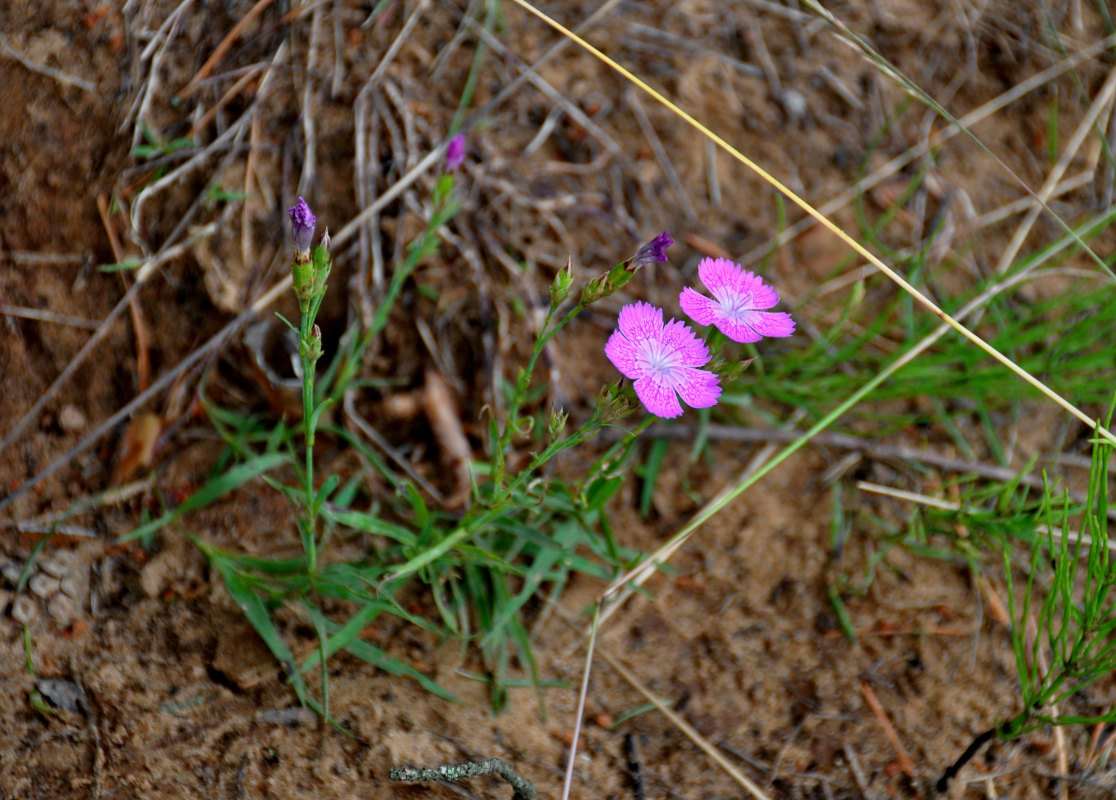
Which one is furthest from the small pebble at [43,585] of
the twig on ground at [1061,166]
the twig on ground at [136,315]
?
the twig on ground at [1061,166]

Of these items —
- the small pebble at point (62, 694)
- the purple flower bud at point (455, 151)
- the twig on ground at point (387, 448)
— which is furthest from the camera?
the twig on ground at point (387, 448)

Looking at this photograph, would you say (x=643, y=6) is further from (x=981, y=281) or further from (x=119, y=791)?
(x=119, y=791)

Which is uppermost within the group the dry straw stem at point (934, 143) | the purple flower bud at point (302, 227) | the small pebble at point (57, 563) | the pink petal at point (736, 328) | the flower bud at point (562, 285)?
the purple flower bud at point (302, 227)

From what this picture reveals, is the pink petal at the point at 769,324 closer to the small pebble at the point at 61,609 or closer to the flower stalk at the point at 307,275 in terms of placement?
the flower stalk at the point at 307,275

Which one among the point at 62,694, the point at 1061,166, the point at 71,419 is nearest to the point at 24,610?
the point at 62,694

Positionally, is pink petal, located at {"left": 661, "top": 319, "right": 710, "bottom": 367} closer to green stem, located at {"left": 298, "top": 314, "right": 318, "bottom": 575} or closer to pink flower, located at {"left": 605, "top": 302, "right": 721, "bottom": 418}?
pink flower, located at {"left": 605, "top": 302, "right": 721, "bottom": 418}

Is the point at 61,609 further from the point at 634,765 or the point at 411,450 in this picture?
the point at 634,765

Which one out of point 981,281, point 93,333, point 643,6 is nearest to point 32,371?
point 93,333
